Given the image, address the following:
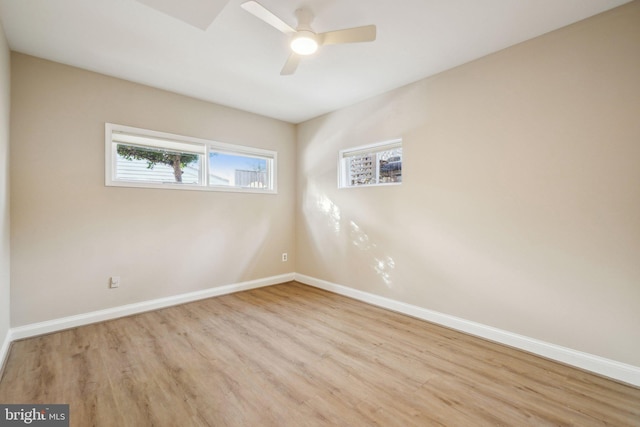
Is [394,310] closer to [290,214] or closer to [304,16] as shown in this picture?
[290,214]

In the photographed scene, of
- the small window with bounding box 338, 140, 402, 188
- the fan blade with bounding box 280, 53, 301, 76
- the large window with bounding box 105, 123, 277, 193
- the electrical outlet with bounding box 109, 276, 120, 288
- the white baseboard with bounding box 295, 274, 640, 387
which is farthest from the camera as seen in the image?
the small window with bounding box 338, 140, 402, 188

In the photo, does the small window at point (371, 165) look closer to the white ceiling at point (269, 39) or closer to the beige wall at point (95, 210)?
the white ceiling at point (269, 39)

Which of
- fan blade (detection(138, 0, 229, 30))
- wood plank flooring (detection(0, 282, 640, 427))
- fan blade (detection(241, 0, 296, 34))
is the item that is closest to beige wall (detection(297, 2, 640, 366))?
wood plank flooring (detection(0, 282, 640, 427))

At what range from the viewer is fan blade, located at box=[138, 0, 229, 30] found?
1.87 m

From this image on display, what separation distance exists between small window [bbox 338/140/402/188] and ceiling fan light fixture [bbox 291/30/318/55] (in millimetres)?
1641

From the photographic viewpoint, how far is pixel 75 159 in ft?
9.35

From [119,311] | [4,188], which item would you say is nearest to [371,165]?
[119,311]

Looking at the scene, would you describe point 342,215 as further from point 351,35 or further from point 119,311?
point 119,311

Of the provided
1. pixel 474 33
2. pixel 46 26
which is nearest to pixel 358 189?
pixel 474 33

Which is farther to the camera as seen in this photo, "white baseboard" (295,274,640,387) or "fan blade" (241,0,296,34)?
"white baseboard" (295,274,640,387)

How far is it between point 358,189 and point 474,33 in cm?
205

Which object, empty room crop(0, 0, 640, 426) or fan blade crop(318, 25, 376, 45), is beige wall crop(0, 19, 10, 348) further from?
fan blade crop(318, 25, 376, 45)

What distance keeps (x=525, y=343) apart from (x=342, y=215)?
2448 mm

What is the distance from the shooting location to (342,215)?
157 inches
